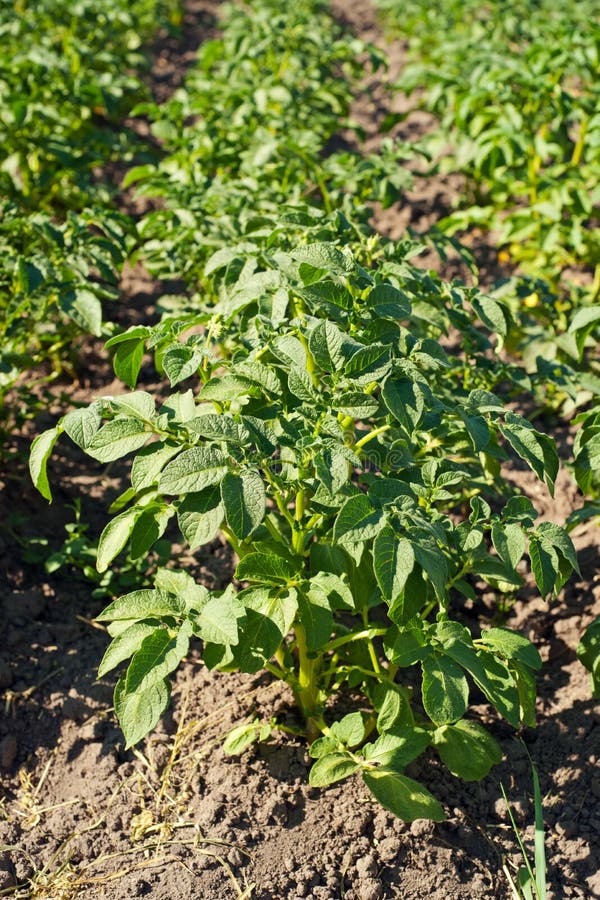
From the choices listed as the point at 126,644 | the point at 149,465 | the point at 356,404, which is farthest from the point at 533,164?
the point at 126,644

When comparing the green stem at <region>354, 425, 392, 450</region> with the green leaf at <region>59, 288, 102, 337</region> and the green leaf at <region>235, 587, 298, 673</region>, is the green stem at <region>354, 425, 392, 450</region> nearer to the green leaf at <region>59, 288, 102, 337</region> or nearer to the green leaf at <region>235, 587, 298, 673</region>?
the green leaf at <region>235, 587, 298, 673</region>

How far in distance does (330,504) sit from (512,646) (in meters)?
0.52

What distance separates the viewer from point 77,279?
2637 mm

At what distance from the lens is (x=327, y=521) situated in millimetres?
1925

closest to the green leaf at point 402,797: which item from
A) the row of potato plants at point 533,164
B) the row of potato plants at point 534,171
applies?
the row of potato plants at point 534,171

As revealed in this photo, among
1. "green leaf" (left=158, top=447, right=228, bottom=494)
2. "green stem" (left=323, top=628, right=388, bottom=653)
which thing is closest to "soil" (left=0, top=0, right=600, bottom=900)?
"green stem" (left=323, top=628, right=388, bottom=653)

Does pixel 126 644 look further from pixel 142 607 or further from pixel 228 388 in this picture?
pixel 228 388

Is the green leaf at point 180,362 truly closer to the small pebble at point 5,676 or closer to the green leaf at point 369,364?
the green leaf at point 369,364

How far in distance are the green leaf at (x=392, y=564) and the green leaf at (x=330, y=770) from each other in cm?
48

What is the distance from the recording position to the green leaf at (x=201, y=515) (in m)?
1.60

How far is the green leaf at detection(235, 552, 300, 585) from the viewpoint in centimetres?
172

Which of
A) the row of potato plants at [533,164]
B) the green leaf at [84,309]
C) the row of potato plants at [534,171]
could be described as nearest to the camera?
the green leaf at [84,309]

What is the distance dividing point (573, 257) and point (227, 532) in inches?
90.9

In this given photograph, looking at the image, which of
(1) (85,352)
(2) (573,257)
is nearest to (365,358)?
(1) (85,352)
